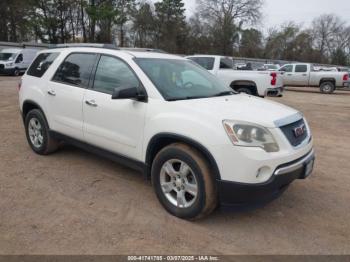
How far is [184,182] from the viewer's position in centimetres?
367

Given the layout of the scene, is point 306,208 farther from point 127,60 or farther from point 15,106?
point 15,106

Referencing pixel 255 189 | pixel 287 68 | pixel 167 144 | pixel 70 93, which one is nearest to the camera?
pixel 255 189

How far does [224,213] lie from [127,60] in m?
2.14

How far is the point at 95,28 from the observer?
55.2m

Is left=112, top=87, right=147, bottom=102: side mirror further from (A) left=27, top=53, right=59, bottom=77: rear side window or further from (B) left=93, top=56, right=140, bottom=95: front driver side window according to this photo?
(A) left=27, top=53, right=59, bottom=77: rear side window

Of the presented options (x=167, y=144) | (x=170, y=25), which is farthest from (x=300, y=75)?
(x=170, y=25)

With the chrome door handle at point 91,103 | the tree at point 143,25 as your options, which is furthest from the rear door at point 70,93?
the tree at point 143,25

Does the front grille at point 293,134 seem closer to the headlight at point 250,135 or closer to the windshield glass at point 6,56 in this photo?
the headlight at point 250,135

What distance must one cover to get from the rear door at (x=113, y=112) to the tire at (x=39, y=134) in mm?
1116

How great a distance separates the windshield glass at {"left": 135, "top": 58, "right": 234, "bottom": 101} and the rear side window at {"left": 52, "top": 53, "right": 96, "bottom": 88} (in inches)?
34.4

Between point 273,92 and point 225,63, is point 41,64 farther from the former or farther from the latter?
point 273,92

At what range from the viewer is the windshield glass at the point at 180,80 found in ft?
13.3

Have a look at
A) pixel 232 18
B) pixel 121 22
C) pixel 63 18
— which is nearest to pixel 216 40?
pixel 232 18

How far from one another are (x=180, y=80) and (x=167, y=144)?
948mm
